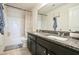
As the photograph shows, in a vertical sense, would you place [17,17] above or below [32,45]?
above

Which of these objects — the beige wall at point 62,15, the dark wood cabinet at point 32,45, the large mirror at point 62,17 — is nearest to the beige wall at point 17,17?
the dark wood cabinet at point 32,45

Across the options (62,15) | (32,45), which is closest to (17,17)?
(32,45)

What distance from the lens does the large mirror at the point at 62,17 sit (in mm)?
1768

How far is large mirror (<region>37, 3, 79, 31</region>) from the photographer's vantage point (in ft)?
5.80

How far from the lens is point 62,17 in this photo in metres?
2.10

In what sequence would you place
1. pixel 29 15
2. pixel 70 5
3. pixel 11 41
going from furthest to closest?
1. pixel 29 15
2. pixel 11 41
3. pixel 70 5

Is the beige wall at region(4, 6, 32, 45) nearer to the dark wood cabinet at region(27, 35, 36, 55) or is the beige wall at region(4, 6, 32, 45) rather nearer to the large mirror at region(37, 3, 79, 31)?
the dark wood cabinet at region(27, 35, 36, 55)

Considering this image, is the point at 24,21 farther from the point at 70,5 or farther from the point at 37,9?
the point at 70,5

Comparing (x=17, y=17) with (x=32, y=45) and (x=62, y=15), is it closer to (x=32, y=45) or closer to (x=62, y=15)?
(x=32, y=45)

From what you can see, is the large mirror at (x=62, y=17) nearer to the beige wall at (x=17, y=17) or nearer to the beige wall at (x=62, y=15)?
the beige wall at (x=62, y=15)

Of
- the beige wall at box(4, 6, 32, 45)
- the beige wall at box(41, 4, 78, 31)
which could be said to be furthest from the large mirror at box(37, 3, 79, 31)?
the beige wall at box(4, 6, 32, 45)
